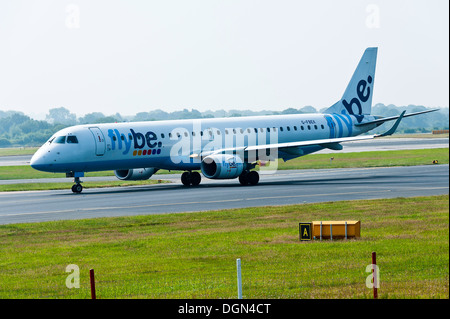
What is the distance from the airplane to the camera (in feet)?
153

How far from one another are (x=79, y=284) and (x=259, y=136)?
112 ft

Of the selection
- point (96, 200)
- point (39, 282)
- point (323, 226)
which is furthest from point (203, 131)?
point (39, 282)

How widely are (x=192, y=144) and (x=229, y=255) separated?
27353 millimetres

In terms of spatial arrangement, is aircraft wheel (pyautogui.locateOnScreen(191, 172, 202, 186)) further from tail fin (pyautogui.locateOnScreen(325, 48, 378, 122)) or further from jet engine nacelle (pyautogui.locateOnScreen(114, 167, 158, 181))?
tail fin (pyautogui.locateOnScreen(325, 48, 378, 122))

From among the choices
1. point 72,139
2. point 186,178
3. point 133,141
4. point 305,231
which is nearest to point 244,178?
point 186,178

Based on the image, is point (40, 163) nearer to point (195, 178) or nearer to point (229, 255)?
point (195, 178)

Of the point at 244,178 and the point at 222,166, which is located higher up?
the point at 222,166

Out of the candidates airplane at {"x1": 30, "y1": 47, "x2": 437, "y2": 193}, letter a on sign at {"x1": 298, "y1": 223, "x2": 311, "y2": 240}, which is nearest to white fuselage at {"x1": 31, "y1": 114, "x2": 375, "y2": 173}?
airplane at {"x1": 30, "y1": 47, "x2": 437, "y2": 193}

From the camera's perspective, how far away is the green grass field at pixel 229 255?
733 inches

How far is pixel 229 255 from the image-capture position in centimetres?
2384

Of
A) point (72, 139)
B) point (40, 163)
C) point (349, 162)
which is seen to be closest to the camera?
point (40, 163)

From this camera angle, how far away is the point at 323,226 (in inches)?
1053
